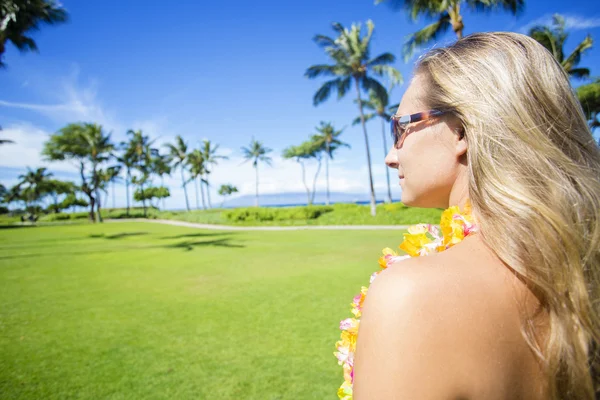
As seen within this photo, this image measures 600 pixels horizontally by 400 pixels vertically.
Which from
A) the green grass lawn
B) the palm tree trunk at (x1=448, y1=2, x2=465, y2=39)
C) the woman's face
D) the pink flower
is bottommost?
the green grass lawn

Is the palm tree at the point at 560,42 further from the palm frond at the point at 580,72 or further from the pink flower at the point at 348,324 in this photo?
the pink flower at the point at 348,324

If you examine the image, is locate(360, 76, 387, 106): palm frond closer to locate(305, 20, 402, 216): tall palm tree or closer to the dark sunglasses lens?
locate(305, 20, 402, 216): tall palm tree

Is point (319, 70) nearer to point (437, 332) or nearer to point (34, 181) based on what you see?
point (437, 332)

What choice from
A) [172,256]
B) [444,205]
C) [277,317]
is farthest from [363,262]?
[444,205]

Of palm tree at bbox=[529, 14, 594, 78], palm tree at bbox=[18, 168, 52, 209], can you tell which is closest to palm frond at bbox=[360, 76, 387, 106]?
palm tree at bbox=[529, 14, 594, 78]

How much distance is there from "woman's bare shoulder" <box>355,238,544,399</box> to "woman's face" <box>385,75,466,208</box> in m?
0.40

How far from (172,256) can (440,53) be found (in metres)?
12.7

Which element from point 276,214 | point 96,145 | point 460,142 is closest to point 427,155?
point 460,142

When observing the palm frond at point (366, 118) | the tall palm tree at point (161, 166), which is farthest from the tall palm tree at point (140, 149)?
the palm frond at point (366, 118)

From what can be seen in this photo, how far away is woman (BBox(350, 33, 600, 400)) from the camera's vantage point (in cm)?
69

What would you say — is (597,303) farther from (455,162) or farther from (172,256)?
(172,256)

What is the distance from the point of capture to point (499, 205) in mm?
886

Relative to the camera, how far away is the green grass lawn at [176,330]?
3357 millimetres

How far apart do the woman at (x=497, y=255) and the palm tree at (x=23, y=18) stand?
1816 centimetres
